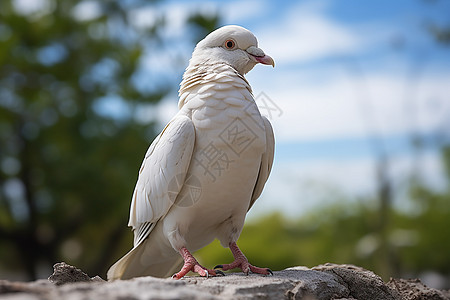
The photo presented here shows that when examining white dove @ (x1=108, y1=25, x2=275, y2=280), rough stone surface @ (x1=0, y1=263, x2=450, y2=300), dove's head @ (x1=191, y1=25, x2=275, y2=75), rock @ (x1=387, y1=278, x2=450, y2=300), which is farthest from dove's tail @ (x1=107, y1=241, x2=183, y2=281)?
rock @ (x1=387, y1=278, x2=450, y2=300)

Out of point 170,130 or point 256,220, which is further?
point 256,220

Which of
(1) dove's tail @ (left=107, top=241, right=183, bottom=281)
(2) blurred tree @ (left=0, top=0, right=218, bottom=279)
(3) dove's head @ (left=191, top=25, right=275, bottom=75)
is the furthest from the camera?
(2) blurred tree @ (left=0, top=0, right=218, bottom=279)

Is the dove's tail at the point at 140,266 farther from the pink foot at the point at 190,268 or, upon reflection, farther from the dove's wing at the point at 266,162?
the dove's wing at the point at 266,162

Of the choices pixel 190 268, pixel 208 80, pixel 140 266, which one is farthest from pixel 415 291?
pixel 208 80

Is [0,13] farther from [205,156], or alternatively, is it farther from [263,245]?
[205,156]

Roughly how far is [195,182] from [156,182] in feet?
1.28

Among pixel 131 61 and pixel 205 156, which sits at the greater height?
pixel 131 61

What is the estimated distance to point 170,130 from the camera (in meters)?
4.09

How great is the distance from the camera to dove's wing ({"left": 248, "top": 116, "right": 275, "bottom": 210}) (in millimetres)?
4363

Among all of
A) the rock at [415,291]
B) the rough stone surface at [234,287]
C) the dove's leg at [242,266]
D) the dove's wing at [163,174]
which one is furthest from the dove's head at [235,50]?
the rock at [415,291]

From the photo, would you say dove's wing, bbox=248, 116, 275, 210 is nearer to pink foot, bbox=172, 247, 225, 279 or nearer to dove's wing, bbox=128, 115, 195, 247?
dove's wing, bbox=128, 115, 195, 247

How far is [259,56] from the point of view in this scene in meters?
4.35

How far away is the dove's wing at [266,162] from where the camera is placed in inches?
172

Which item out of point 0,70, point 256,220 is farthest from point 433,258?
point 0,70
